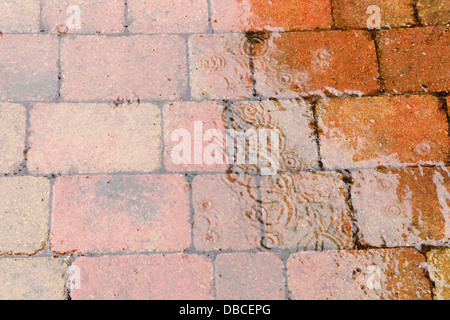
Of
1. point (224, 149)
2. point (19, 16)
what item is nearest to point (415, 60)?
point (224, 149)

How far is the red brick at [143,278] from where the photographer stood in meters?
1.77

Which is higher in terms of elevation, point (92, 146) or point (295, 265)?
point (92, 146)

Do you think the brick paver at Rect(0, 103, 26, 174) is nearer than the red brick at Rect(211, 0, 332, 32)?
Yes

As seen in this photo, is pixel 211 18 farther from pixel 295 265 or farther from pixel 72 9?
pixel 295 265

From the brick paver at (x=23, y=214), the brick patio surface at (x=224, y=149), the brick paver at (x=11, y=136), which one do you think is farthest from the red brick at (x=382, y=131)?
the brick paver at (x=11, y=136)

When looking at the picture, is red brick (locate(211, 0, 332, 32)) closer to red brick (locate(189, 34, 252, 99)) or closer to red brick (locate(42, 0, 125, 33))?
red brick (locate(189, 34, 252, 99))

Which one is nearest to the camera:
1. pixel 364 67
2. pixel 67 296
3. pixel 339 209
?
pixel 67 296

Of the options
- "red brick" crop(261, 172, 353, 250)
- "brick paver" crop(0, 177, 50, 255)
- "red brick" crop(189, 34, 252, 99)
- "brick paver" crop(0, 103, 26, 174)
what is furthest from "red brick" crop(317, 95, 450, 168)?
"brick paver" crop(0, 103, 26, 174)

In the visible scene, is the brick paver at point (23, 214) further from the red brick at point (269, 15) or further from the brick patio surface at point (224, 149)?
the red brick at point (269, 15)

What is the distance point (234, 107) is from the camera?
197 centimetres

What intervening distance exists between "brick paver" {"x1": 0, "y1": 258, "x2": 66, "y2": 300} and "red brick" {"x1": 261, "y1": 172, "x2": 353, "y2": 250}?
105cm

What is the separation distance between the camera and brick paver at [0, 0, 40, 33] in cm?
202

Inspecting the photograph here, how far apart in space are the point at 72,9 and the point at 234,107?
108 cm
